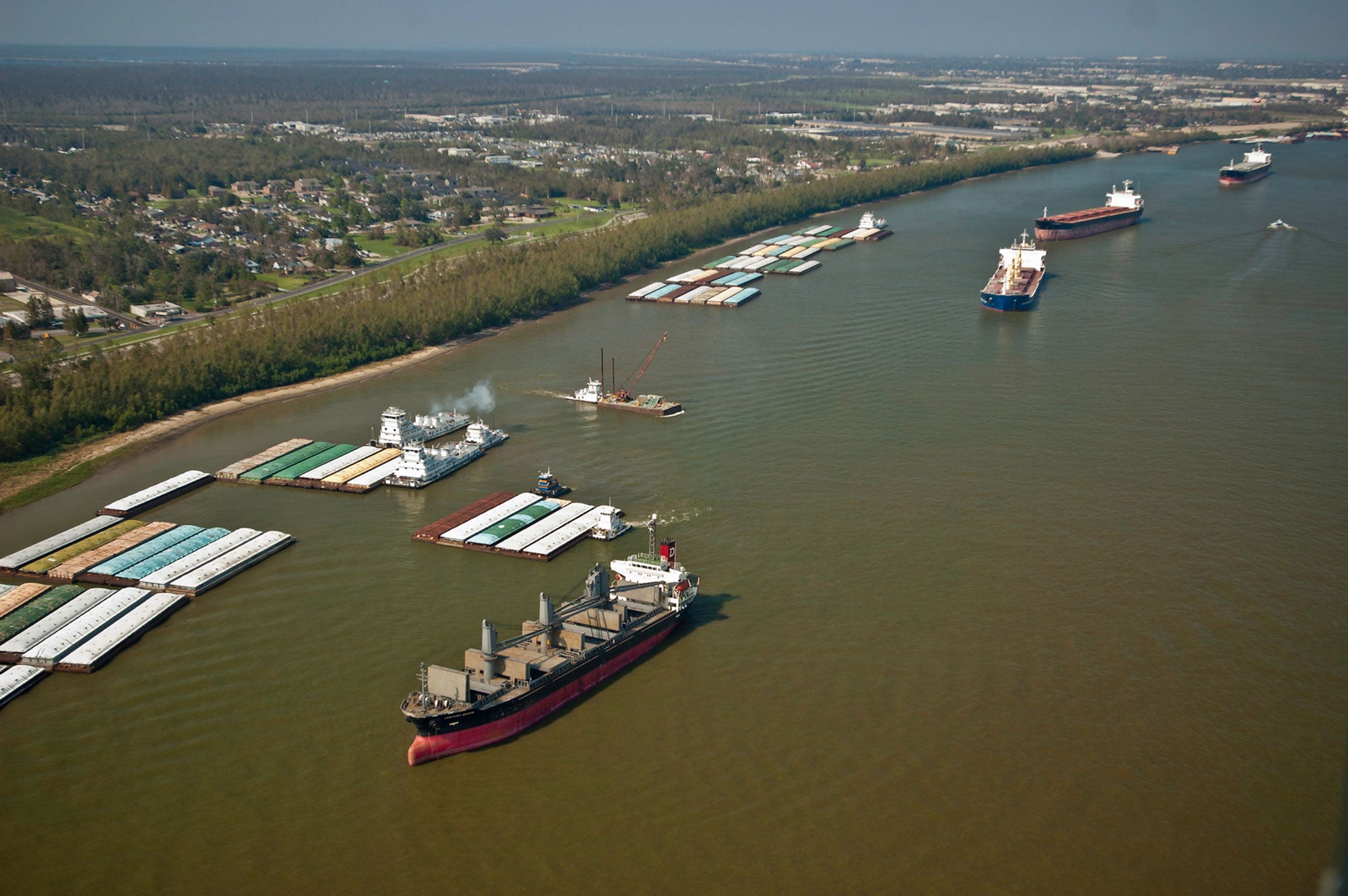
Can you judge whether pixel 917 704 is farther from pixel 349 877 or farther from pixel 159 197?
pixel 159 197

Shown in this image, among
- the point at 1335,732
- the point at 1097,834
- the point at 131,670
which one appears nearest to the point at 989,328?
the point at 1335,732

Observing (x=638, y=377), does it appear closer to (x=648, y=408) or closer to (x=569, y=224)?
(x=648, y=408)

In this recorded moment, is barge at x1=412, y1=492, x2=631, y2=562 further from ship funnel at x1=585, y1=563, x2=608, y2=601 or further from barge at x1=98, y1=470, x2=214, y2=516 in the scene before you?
barge at x1=98, y1=470, x2=214, y2=516

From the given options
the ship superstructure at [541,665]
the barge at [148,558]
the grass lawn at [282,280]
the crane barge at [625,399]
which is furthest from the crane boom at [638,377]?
the grass lawn at [282,280]

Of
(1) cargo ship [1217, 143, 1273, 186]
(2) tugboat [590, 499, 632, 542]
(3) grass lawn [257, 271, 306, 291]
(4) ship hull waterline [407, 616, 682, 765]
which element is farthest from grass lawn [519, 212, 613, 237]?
(1) cargo ship [1217, 143, 1273, 186]

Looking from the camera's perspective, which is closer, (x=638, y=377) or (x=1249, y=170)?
(x=638, y=377)

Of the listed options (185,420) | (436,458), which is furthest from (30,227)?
(436,458)

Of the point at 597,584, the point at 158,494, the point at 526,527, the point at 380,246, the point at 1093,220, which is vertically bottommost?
the point at 526,527
